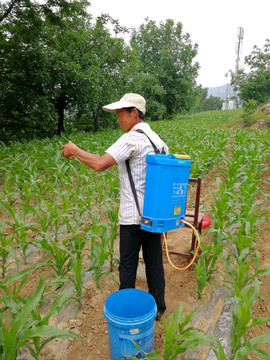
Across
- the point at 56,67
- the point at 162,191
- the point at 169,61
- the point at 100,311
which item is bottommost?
the point at 100,311

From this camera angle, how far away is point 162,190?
153 cm

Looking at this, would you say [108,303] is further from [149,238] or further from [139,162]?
[139,162]

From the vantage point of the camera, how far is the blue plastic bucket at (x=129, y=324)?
1.35m

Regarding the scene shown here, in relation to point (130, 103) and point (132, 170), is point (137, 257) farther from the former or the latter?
point (130, 103)

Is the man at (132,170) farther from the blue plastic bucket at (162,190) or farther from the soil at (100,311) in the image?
the soil at (100,311)

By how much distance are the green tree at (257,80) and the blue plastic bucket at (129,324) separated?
67.9 ft

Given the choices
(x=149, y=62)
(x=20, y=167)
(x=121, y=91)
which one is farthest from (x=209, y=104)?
(x=20, y=167)

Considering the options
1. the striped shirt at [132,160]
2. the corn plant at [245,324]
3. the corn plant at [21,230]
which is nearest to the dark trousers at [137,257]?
the striped shirt at [132,160]

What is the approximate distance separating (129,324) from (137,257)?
0.50 meters

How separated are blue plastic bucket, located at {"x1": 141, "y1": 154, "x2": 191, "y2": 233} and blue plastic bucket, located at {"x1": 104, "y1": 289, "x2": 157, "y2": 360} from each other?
1.48 feet

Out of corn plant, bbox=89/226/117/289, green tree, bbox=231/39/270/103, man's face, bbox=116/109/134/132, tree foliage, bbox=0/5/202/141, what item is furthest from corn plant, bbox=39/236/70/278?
green tree, bbox=231/39/270/103

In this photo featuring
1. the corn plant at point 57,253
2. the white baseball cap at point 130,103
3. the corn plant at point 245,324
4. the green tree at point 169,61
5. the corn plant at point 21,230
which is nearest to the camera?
the corn plant at point 245,324

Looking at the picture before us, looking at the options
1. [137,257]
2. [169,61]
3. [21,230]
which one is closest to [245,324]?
[137,257]

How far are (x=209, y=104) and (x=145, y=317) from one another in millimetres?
71885
